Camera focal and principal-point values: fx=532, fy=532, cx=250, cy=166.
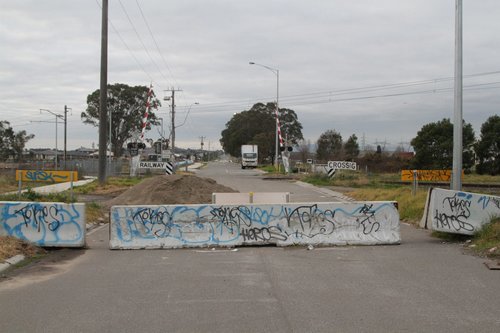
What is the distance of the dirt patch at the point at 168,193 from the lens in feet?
67.0

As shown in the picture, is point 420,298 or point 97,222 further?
point 97,222

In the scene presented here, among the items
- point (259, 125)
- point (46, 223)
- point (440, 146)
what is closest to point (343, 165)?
point (440, 146)

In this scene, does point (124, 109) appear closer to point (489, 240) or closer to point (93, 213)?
point (93, 213)

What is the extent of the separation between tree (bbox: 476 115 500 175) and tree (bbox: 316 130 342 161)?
116 feet

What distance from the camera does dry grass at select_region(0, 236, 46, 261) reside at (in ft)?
31.4

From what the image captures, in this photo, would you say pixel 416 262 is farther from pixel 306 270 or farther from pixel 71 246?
pixel 71 246

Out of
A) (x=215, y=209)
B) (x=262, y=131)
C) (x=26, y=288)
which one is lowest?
(x=26, y=288)

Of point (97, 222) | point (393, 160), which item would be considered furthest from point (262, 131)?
point (97, 222)

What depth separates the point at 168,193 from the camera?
68.4ft

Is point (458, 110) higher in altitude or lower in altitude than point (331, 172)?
higher

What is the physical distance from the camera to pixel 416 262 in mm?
9438

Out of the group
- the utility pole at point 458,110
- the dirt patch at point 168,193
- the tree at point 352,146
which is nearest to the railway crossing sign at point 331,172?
the dirt patch at point 168,193

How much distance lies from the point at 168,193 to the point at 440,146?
42.0m

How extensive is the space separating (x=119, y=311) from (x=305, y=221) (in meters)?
5.70
